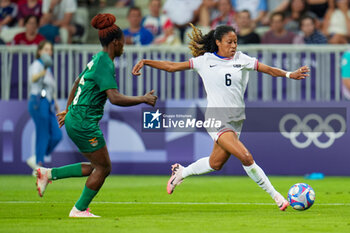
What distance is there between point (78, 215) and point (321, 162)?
27.0 feet

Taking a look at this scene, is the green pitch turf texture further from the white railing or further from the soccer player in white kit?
the white railing

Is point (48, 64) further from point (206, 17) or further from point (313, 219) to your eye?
point (313, 219)

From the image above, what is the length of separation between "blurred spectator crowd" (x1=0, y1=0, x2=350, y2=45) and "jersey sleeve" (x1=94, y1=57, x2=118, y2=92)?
28.5 ft

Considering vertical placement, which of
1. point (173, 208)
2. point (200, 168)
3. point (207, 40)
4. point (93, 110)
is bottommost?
point (173, 208)

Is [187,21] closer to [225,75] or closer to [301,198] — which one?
[225,75]

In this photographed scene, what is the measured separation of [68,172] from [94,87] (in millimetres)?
1149

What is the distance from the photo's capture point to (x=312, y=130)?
54.2ft

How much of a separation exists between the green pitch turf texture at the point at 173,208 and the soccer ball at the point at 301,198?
0.12 meters

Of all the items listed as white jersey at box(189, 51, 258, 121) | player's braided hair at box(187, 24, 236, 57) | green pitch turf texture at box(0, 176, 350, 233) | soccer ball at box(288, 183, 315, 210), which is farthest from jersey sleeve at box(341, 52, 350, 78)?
soccer ball at box(288, 183, 315, 210)

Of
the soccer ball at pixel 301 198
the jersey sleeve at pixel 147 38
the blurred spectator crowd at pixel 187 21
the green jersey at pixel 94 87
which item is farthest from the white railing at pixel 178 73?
the green jersey at pixel 94 87

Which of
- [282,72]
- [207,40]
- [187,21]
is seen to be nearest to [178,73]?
[187,21]

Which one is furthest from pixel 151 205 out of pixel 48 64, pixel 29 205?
pixel 48 64

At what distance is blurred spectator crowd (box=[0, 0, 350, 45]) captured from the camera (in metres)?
17.8

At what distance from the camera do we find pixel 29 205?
11047mm
